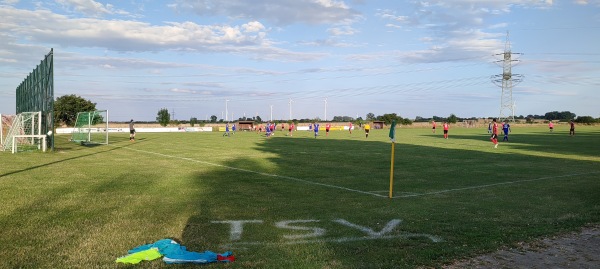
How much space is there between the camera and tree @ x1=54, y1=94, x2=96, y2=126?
293ft

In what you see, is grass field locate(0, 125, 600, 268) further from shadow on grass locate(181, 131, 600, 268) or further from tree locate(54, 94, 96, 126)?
tree locate(54, 94, 96, 126)

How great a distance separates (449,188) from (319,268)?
28.8 feet

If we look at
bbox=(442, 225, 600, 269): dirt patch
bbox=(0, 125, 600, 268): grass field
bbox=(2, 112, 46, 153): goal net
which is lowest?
bbox=(0, 125, 600, 268): grass field

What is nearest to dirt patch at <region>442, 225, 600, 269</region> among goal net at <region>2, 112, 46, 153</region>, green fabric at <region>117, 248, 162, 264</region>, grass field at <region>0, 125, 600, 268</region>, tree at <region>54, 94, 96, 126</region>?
grass field at <region>0, 125, 600, 268</region>

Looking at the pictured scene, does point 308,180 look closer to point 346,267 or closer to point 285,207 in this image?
point 285,207

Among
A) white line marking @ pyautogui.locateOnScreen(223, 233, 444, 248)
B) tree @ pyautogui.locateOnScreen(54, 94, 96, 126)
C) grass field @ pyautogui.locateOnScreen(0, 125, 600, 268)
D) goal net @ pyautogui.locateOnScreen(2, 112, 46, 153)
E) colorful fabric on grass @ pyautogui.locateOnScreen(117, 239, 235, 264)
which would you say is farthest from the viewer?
tree @ pyautogui.locateOnScreen(54, 94, 96, 126)

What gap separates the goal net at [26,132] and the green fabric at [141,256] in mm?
25465

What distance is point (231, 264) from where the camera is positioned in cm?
614

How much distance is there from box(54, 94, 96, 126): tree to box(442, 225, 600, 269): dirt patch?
9552cm

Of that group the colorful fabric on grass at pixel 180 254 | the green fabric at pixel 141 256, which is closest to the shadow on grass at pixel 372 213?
the colorful fabric on grass at pixel 180 254

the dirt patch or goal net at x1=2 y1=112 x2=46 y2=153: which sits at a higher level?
goal net at x1=2 y1=112 x2=46 y2=153

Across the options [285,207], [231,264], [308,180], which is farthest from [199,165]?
[231,264]

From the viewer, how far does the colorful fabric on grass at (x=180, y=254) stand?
20.2ft

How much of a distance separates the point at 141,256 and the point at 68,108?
3707 inches
